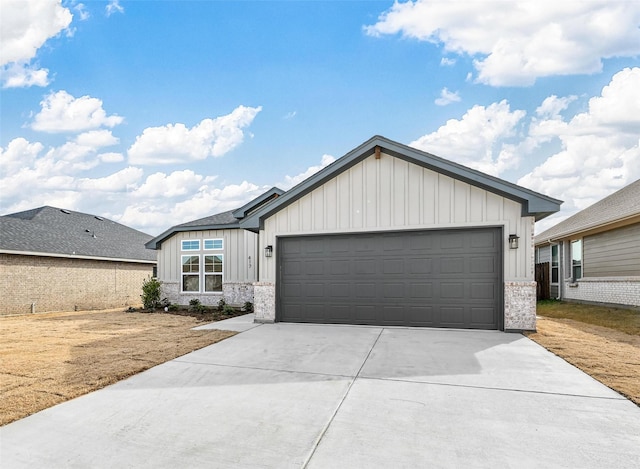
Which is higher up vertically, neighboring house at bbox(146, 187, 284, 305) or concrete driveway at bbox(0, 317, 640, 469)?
neighboring house at bbox(146, 187, 284, 305)

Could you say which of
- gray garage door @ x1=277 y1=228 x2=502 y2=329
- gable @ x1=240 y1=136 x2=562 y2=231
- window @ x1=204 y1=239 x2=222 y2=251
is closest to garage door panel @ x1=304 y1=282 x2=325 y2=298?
gray garage door @ x1=277 y1=228 x2=502 y2=329

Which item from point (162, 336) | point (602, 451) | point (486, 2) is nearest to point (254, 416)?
point (602, 451)

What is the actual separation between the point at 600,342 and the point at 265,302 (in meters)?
7.92

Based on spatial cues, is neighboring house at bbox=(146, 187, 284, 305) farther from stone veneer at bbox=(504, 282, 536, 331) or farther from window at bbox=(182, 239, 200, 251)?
stone veneer at bbox=(504, 282, 536, 331)

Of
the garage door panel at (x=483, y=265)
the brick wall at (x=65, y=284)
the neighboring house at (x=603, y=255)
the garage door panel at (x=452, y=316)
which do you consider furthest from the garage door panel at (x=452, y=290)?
the brick wall at (x=65, y=284)

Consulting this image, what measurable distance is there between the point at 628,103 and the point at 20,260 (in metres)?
24.5

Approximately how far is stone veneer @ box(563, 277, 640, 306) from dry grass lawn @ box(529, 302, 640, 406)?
0.47 metres

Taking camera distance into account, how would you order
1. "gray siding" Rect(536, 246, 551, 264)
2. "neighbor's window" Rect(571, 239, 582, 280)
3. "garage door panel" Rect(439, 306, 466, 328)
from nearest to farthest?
"garage door panel" Rect(439, 306, 466, 328)
"neighbor's window" Rect(571, 239, 582, 280)
"gray siding" Rect(536, 246, 551, 264)

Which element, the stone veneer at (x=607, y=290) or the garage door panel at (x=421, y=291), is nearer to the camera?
the garage door panel at (x=421, y=291)

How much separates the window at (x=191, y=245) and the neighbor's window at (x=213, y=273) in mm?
616

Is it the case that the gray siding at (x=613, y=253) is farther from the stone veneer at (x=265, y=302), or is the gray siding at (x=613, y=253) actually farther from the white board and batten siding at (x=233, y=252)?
the white board and batten siding at (x=233, y=252)

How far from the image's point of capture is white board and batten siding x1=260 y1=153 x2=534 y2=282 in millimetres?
8859

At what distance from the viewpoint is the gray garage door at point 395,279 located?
Result: 29.8ft

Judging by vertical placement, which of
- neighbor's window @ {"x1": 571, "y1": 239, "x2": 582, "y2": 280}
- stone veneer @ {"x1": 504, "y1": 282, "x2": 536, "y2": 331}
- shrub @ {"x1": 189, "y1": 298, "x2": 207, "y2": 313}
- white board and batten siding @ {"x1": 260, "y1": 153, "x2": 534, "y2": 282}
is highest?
white board and batten siding @ {"x1": 260, "y1": 153, "x2": 534, "y2": 282}
